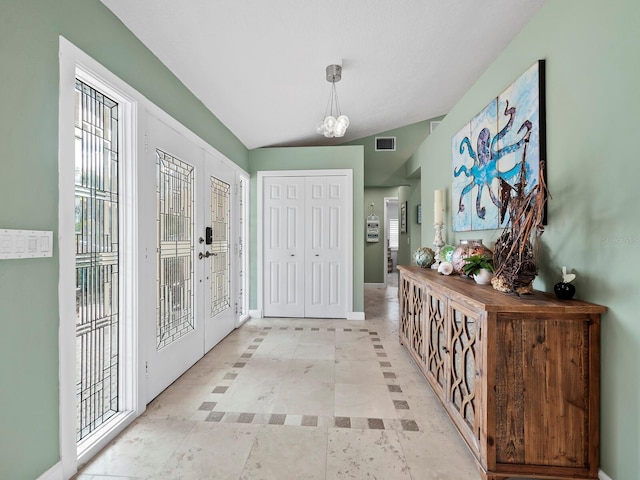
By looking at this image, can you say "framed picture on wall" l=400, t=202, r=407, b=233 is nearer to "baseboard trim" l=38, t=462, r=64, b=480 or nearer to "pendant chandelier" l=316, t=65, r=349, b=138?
"pendant chandelier" l=316, t=65, r=349, b=138

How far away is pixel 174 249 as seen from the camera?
2.43m

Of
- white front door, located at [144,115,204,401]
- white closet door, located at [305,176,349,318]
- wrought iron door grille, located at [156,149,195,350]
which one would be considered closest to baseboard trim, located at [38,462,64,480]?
white front door, located at [144,115,204,401]

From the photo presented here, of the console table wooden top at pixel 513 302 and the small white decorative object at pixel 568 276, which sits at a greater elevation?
the small white decorative object at pixel 568 276

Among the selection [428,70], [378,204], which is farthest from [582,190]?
[378,204]

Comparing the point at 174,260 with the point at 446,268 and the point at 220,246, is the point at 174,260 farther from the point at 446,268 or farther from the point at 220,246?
the point at 446,268

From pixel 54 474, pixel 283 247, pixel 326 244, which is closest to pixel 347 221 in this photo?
pixel 326 244

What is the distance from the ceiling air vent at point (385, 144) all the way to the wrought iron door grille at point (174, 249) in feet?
12.6

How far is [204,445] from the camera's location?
163cm

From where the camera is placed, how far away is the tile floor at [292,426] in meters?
1.47

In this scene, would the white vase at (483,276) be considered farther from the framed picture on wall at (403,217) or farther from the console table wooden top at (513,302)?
the framed picture on wall at (403,217)

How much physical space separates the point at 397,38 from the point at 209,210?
7.28ft

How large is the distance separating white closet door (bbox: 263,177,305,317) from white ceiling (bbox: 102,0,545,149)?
0.90 meters

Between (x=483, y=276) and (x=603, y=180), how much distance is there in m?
0.77

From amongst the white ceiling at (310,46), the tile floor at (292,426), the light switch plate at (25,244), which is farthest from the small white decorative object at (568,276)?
the light switch plate at (25,244)
